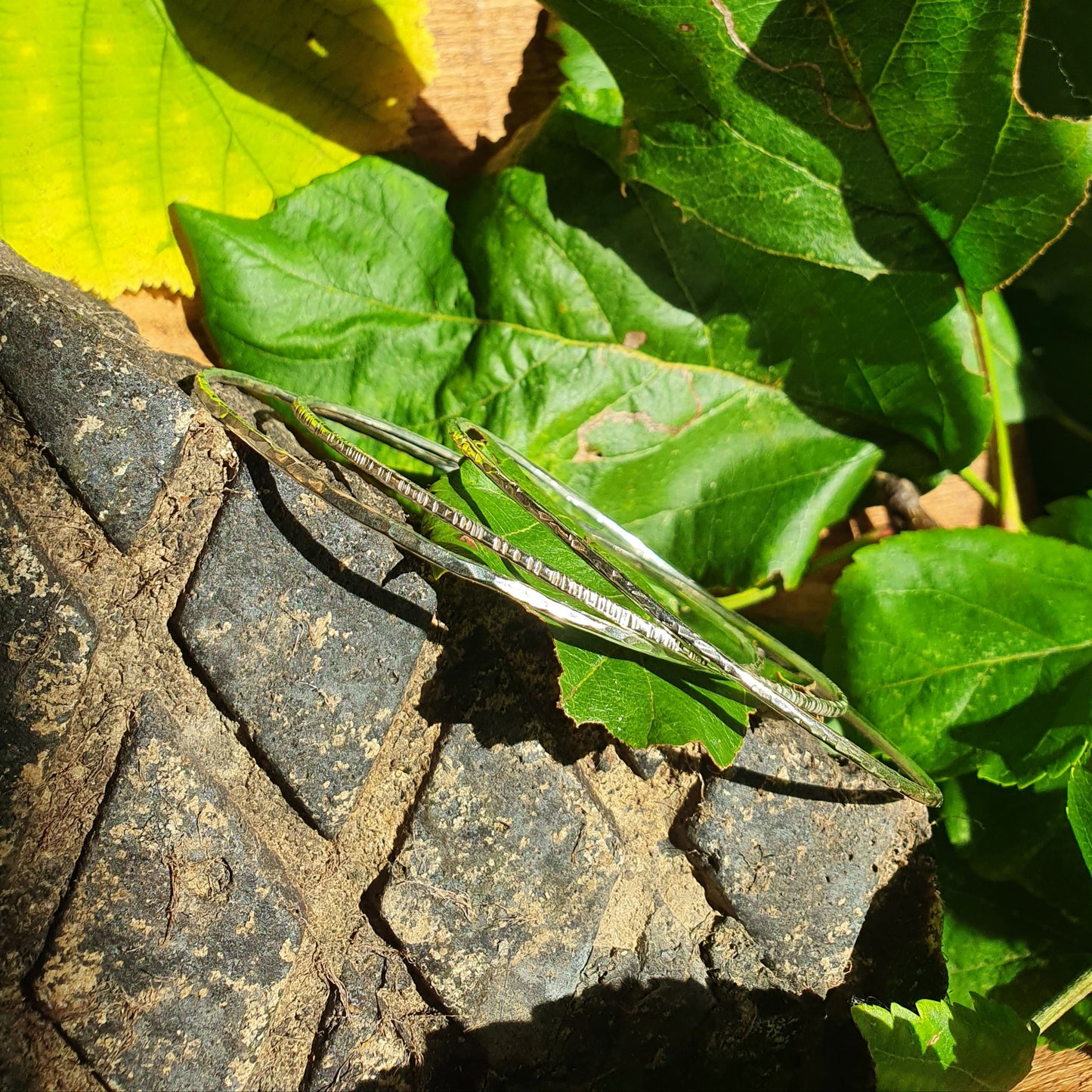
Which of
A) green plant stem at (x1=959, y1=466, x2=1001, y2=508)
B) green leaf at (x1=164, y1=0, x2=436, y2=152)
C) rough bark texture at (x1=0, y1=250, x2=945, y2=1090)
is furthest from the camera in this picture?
green plant stem at (x1=959, y1=466, x2=1001, y2=508)

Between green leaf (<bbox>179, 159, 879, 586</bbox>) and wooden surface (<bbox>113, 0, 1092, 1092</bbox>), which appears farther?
wooden surface (<bbox>113, 0, 1092, 1092</bbox>)

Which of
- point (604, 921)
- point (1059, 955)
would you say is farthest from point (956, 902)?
point (604, 921)

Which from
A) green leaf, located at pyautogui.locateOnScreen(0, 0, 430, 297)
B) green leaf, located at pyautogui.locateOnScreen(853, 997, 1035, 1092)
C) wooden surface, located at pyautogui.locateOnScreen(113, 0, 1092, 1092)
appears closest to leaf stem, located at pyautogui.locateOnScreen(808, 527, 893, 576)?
green leaf, located at pyautogui.locateOnScreen(853, 997, 1035, 1092)

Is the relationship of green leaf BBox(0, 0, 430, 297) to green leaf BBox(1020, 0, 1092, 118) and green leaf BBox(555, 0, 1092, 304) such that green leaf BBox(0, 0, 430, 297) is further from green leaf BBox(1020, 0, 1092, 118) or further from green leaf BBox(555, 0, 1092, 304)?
green leaf BBox(1020, 0, 1092, 118)

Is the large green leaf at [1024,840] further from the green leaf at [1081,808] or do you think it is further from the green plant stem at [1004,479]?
the green plant stem at [1004,479]

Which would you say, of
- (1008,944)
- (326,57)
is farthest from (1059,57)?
(1008,944)

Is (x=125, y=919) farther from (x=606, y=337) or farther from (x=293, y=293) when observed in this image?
(x=606, y=337)
